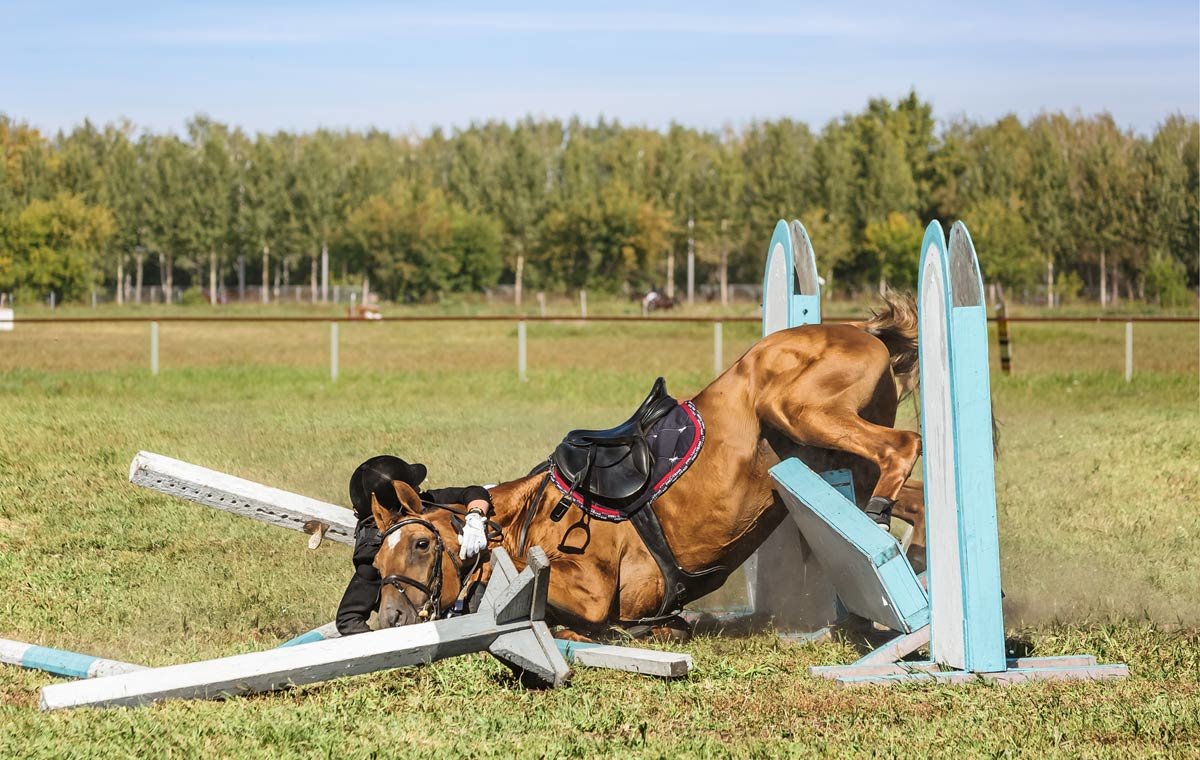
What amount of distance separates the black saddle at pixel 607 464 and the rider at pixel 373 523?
40cm

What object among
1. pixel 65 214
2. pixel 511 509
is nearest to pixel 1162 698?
pixel 511 509

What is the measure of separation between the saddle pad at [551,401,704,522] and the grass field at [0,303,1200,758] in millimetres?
743

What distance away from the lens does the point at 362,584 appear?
5.18 m

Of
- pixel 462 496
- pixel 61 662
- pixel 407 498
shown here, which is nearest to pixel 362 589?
pixel 407 498

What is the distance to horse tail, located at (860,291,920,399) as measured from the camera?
616 cm

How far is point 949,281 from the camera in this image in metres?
4.78

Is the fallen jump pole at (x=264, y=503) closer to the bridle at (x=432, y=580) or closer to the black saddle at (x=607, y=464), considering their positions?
the bridle at (x=432, y=580)

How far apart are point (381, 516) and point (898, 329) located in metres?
2.75

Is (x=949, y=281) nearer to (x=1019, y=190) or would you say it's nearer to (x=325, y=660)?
(x=325, y=660)

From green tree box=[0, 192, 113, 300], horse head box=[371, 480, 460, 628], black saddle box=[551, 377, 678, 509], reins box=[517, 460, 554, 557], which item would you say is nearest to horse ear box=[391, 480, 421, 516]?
horse head box=[371, 480, 460, 628]

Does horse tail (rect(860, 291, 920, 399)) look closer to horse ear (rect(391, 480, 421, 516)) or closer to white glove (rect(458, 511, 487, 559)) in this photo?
white glove (rect(458, 511, 487, 559))

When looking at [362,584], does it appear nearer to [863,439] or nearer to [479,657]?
[479,657]

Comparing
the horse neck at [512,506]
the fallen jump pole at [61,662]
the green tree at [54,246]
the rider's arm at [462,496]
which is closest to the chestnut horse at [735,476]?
the horse neck at [512,506]

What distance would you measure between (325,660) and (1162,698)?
10.3ft
